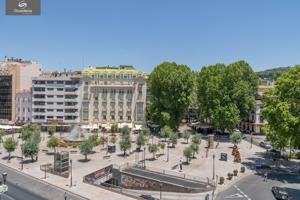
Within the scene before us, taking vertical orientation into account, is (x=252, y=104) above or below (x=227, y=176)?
above

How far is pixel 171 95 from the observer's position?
85.7 meters

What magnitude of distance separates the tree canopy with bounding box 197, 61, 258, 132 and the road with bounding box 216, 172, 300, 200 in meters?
28.4

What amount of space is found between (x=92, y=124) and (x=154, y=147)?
127 ft

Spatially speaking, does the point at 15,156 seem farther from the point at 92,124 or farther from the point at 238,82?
the point at 238,82

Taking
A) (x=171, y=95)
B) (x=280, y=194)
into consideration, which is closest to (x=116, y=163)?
(x=280, y=194)

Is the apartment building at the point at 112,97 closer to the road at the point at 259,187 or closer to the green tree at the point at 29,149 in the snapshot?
the green tree at the point at 29,149

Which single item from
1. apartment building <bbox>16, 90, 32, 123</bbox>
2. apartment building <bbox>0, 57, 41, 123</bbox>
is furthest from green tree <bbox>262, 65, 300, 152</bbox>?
apartment building <bbox>0, 57, 41, 123</bbox>

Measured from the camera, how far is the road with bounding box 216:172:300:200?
1693 inches

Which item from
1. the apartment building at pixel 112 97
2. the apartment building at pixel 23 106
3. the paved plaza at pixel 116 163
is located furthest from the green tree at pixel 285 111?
the apartment building at pixel 23 106

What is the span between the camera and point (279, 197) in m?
42.0

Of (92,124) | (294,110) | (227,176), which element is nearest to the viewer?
(227,176)

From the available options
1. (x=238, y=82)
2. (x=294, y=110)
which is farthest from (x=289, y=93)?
(x=238, y=82)

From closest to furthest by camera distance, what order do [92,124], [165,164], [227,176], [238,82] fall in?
[227,176] → [165,164] → [238,82] → [92,124]

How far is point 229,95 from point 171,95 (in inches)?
566
